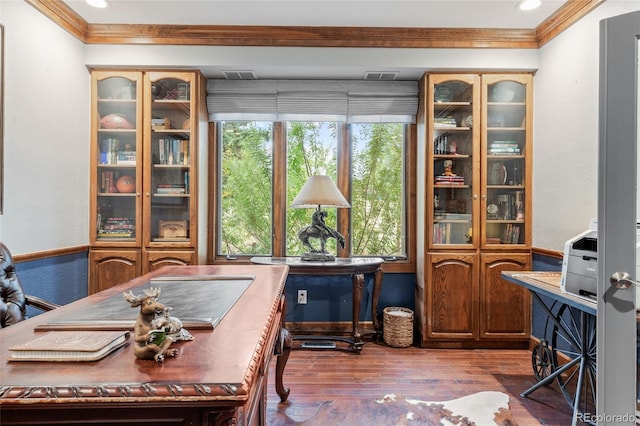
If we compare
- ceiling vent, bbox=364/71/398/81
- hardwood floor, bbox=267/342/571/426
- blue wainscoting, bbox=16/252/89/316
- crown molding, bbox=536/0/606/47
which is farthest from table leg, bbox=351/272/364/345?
crown molding, bbox=536/0/606/47

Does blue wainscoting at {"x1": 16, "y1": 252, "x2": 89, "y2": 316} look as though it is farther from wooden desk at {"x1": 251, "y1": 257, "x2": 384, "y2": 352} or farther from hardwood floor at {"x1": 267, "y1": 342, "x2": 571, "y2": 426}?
hardwood floor at {"x1": 267, "y1": 342, "x2": 571, "y2": 426}

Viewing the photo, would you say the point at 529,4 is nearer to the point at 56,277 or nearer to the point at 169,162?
the point at 169,162

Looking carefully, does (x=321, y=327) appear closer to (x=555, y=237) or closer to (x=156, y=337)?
(x=555, y=237)

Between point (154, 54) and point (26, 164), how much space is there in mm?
1356

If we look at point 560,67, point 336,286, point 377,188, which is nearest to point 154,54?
point 377,188

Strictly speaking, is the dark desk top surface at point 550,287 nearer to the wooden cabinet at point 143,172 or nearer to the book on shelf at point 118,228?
the wooden cabinet at point 143,172

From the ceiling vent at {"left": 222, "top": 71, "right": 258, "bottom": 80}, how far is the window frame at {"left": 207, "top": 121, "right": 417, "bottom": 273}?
476 mm

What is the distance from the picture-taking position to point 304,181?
3.49 m

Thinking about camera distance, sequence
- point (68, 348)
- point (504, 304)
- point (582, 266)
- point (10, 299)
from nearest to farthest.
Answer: point (68, 348)
point (10, 299)
point (582, 266)
point (504, 304)

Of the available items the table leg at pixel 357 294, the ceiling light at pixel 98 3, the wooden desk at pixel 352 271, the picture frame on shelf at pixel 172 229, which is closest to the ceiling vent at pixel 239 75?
the ceiling light at pixel 98 3

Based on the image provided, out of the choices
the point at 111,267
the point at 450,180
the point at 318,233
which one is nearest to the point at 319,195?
the point at 318,233

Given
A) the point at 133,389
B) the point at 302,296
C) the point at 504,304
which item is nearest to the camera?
the point at 133,389

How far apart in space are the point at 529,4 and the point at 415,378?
2876 mm

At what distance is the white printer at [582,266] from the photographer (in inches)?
70.7
